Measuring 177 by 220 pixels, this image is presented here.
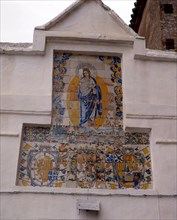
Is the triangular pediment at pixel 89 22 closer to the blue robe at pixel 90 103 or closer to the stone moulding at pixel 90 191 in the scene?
the blue robe at pixel 90 103

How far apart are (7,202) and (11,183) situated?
299 millimetres

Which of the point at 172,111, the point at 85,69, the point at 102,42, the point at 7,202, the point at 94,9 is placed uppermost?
the point at 94,9

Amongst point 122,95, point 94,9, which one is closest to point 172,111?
point 122,95

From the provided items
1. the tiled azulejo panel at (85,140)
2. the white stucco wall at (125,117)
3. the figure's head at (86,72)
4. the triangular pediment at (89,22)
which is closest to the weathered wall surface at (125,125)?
the white stucco wall at (125,117)

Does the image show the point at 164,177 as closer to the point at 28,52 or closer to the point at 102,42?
the point at 102,42

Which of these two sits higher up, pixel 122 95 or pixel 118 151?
pixel 122 95

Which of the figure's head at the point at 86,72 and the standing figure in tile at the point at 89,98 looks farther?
the figure's head at the point at 86,72

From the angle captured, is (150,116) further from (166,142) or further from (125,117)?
(166,142)

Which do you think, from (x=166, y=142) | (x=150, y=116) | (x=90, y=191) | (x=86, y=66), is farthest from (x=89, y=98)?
(x=90, y=191)

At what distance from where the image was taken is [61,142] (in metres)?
7.05

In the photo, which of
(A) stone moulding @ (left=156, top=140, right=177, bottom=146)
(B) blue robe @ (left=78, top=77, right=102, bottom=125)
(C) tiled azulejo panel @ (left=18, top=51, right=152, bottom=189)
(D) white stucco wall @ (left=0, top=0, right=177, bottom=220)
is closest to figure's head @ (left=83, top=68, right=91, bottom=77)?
(C) tiled azulejo panel @ (left=18, top=51, right=152, bottom=189)

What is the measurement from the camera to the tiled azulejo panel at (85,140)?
6.79 meters

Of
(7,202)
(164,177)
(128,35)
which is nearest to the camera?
(7,202)

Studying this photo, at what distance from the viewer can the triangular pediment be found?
313 inches
